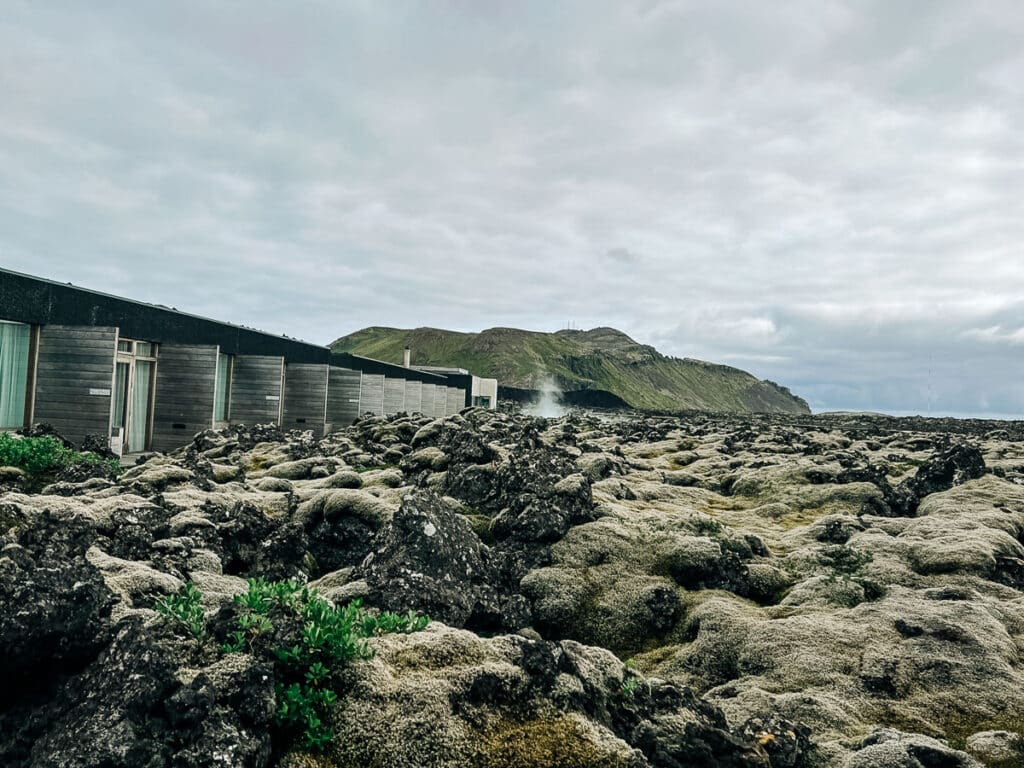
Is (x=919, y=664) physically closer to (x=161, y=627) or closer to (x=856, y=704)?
(x=856, y=704)

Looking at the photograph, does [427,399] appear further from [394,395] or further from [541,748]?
[541,748]

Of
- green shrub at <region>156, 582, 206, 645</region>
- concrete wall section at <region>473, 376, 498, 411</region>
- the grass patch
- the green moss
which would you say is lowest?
the green moss

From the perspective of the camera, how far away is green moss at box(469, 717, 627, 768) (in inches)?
231

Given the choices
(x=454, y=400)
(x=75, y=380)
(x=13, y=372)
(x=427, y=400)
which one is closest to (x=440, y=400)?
(x=427, y=400)

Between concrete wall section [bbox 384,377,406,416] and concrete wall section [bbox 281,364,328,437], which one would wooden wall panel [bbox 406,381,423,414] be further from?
concrete wall section [bbox 281,364,328,437]

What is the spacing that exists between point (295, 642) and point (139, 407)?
3253 cm

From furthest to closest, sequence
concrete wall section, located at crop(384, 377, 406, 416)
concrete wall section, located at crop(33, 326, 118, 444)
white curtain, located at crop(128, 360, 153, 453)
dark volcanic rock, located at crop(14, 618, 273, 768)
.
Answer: concrete wall section, located at crop(384, 377, 406, 416), white curtain, located at crop(128, 360, 153, 453), concrete wall section, located at crop(33, 326, 118, 444), dark volcanic rock, located at crop(14, 618, 273, 768)

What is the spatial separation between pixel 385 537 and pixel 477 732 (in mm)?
4528

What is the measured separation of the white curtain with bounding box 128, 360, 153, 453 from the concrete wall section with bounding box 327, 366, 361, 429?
1904cm

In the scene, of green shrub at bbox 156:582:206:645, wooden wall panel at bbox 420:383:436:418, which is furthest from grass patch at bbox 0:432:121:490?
wooden wall panel at bbox 420:383:436:418

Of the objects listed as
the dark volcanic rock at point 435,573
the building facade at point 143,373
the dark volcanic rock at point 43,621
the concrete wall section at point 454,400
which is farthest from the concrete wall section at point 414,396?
the dark volcanic rock at point 43,621

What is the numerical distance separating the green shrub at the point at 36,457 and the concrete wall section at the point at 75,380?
20.2 feet

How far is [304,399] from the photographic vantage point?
47.8 metres

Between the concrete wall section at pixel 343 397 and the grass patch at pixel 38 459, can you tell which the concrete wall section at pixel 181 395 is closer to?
the grass patch at pixel 38 459
